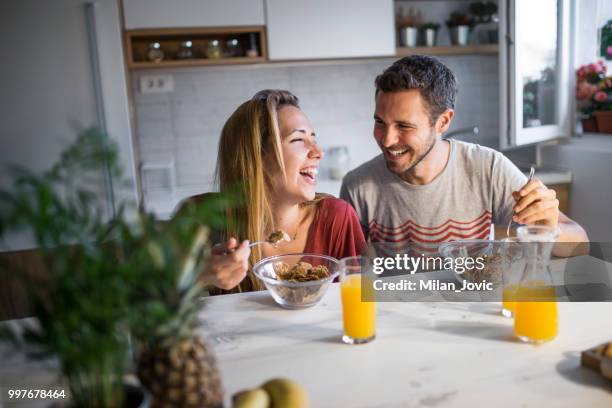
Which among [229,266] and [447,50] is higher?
[447,50]

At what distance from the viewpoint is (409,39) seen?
3195mm

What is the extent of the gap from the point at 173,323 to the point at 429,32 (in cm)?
293

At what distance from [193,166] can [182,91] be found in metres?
0.45

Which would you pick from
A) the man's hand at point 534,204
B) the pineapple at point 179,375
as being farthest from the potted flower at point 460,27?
the pineapple at point 179,375

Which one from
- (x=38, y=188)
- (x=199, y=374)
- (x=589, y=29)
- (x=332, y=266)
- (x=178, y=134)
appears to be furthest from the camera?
(x=178, y=134)

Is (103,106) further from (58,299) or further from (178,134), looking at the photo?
(58,299)

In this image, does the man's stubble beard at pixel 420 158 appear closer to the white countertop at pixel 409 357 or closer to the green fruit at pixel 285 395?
the white countertop at pixel 409 357

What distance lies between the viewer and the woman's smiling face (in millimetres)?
1701

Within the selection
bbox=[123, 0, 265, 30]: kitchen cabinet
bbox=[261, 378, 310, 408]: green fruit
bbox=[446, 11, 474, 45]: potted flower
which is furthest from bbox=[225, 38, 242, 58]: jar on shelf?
bbox=[261, 378, 310, 408]: green fruit

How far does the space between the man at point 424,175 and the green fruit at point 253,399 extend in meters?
1.21

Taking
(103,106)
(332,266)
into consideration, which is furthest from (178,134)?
(332,266)

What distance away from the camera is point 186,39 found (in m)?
3.15

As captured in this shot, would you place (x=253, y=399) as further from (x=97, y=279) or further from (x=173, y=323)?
(x=97, y=279)

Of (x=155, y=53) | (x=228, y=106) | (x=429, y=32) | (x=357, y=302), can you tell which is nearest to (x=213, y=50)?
(x=155, y=53)
